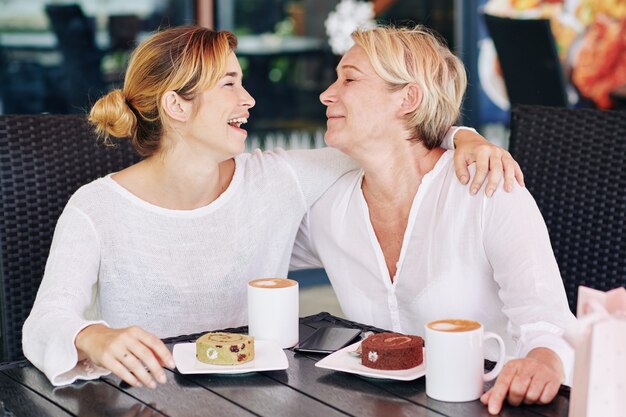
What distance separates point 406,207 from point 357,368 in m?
0.62

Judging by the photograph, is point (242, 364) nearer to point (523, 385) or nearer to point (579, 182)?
point (523, 385)

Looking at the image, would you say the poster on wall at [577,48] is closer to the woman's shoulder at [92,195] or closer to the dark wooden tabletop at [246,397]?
the woman's shoulder at [92,195]

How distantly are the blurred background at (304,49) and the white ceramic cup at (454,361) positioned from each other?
7.63 ft

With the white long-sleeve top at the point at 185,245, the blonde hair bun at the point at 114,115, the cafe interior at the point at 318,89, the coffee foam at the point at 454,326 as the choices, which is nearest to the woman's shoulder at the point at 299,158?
the white long-sleeve top at the point at 185,245

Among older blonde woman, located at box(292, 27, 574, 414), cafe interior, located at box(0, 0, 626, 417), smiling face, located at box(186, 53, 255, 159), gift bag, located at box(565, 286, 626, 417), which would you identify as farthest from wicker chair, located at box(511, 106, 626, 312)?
gift bag, located at box(565, 286, 626, 417)

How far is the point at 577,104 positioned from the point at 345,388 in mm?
4114

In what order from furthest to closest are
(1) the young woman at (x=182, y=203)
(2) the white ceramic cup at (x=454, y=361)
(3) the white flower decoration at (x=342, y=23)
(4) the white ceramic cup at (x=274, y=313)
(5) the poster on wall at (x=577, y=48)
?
(5) the poster on wall at (x=577, y=48)
(3) the white flower decoration at (x=342, y=23)
(1) the young woman at (x=182, y=203)
(4) the white ceramic cup at (x=274, y=313)
(2) the white ceramic cup at (x=454, y=361)

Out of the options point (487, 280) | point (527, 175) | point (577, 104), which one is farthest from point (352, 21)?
point (487, 280)

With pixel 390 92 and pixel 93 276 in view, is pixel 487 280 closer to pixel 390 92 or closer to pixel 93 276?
pixel 390 92

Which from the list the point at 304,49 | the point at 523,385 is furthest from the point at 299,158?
the point at 304,49

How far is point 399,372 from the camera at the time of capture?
154 cm

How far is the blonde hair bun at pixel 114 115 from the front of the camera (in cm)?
211

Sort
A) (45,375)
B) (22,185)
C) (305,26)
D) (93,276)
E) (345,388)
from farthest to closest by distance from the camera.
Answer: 1. (305,26)
2. (22,185)
3. (93,276)
4. (45,375)
5. (345,388)

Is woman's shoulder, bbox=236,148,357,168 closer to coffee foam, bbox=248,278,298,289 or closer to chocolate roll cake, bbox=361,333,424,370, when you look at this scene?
coffee foam, bbox=248,278,298,289
